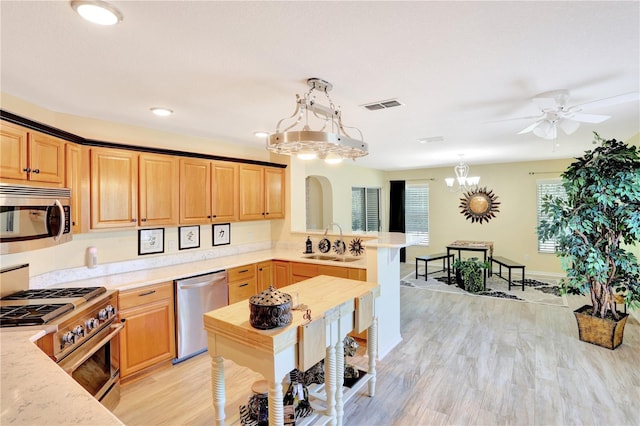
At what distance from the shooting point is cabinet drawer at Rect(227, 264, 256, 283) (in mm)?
3636

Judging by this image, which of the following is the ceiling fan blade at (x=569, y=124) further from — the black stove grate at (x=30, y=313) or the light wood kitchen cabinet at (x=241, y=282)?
the black stove grate at (x=30, y=313)

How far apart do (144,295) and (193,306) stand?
503mm

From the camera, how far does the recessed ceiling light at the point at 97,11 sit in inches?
52.9

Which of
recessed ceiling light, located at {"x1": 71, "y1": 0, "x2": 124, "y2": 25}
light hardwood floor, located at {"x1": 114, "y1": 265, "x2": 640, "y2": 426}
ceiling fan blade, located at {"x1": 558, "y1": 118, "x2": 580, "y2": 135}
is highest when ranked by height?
recessed ceiling light, located at {"x1": 71, "y1": 0, "x2": 124, "y2": 25}

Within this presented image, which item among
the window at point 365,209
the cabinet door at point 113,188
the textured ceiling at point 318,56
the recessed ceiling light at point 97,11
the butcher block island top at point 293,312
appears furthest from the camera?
the window at point 365,209

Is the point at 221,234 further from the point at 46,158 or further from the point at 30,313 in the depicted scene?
the point at 30,313

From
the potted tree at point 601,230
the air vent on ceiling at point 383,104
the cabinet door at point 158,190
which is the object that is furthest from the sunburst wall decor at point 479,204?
the cabinet door at point 158,190

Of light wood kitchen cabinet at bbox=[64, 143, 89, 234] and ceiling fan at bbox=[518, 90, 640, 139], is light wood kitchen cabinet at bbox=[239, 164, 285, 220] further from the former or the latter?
ceiling fan at bbox=[518, 90, 640, 139]

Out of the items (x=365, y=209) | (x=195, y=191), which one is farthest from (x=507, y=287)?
(x=195, y=191)

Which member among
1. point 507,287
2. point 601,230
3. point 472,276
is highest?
point 601,230

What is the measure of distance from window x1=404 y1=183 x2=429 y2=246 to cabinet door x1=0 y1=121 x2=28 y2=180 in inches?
300

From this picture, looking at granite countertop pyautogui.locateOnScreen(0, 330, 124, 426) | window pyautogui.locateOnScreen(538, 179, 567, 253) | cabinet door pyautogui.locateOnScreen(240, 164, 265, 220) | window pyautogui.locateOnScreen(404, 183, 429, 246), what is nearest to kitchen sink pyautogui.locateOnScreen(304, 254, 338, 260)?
cabinet door pyautogui.locateOnScreen(240, 164, 265, 220)

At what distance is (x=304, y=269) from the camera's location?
3977mm

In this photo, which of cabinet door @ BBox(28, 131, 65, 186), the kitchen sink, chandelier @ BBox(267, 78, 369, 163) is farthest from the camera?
the kitchen sink
